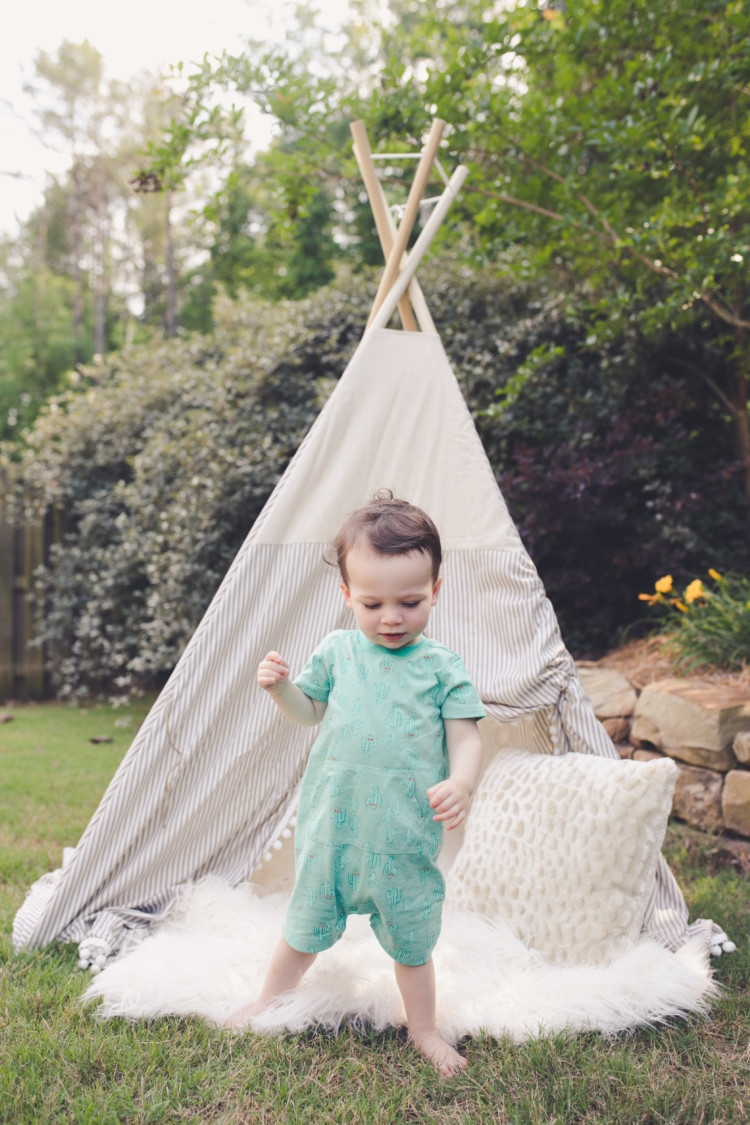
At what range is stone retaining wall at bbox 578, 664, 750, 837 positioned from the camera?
251 centimetres

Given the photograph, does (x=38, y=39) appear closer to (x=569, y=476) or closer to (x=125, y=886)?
(x=569, y=476)

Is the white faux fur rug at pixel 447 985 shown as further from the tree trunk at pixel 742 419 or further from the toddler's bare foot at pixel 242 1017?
the tree trunk at pixel 742 419

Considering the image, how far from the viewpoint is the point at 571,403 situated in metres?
3.77

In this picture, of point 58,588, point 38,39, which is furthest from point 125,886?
point 38,39

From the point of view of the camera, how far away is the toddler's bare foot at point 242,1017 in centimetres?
157

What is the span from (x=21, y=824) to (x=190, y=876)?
1012 millimetres

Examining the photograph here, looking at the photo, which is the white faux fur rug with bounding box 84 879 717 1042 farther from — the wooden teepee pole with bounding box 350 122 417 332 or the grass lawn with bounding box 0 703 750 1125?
the wooden teepee pole with bounding box 350 122 417 332

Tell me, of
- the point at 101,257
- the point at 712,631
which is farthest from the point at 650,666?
the point at 101,257

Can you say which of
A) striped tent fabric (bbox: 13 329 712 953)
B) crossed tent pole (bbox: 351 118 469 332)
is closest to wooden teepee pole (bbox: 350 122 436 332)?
crossed tent pole (bbox: 351 118 469 332)

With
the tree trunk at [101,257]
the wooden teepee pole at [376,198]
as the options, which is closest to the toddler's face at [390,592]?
the wooden teepee pole at [376,198]

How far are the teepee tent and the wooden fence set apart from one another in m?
3.45

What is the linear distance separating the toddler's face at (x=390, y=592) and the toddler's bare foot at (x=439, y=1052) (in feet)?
2.36

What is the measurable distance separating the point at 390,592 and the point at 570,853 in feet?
2.48

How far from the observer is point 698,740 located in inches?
102
